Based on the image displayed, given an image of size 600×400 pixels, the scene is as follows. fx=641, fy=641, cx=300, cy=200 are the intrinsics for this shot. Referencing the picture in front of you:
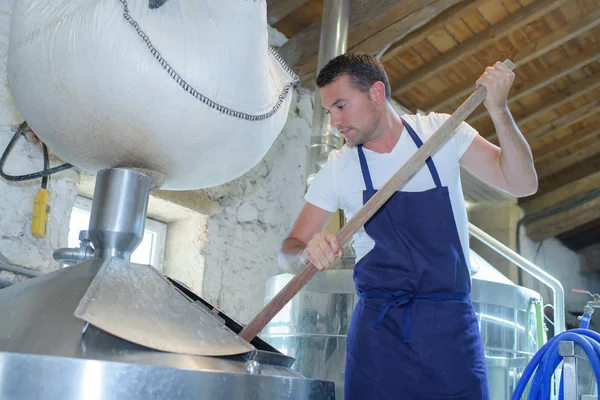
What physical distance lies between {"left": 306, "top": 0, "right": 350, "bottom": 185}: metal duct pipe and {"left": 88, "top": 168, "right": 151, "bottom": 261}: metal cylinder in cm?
174

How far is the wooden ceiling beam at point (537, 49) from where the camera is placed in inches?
164

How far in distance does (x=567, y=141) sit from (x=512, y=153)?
462 cm

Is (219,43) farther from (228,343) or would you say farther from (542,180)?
(542,180)

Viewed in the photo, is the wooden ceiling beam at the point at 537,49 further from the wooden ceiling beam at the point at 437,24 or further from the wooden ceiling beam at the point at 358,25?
the wooden ceiling beam at the point at 358,25

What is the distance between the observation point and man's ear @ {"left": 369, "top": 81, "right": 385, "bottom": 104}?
1771mm

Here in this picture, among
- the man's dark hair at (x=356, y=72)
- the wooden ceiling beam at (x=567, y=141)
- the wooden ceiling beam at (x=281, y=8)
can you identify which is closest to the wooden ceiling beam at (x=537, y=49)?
the wooden ceiling beam at (x=567, y=141)

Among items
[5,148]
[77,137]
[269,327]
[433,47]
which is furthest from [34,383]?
[433,47]

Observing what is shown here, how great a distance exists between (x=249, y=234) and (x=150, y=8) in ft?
6.96

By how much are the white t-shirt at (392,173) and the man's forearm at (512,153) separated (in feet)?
Result: 0.38

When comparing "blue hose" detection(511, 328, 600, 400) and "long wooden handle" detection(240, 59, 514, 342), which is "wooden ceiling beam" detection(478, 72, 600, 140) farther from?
"long wooden handle" detection(240, 59, 514, 342)

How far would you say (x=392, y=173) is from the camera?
5.50 ft

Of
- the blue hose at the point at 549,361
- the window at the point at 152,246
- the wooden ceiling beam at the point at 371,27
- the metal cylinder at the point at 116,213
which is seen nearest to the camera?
the metal cylinder at the point at 116,213

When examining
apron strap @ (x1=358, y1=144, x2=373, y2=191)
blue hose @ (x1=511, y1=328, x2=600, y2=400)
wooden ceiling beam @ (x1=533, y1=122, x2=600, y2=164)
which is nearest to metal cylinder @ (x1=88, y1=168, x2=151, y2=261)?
apron strap @ (x1=358, y1=144, x2=373, y2=191)

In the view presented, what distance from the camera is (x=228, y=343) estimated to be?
47.8 inches
